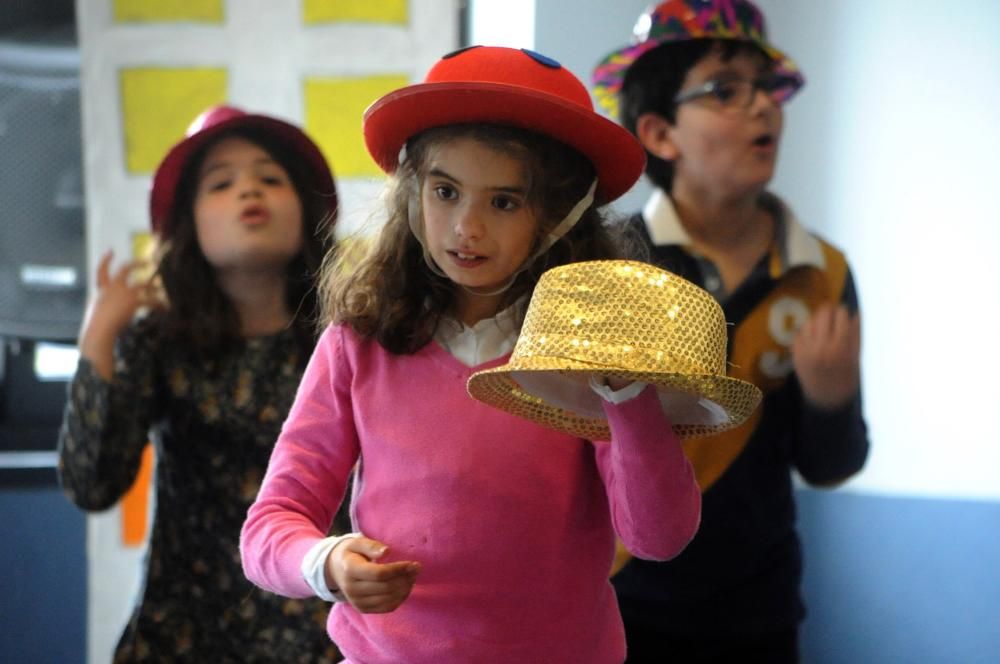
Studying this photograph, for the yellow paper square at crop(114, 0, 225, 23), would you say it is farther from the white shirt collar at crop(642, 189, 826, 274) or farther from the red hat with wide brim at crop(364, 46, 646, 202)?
the red hat with wide brim at crop(364, 46, 646, 202)

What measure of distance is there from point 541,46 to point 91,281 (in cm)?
131

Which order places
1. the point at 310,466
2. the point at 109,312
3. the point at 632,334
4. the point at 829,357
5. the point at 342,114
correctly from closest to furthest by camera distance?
the point at 632,334 < the point at 310,466 < the point at 829,357 < the point at 109,312 < the point at 342,114

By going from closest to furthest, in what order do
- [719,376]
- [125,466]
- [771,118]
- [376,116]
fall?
[719,376], [376,116], [771,118], [125,466]

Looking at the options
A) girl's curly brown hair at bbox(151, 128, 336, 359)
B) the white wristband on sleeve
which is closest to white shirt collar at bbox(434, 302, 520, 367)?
the white wristband on sleeve

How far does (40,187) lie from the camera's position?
103 inches

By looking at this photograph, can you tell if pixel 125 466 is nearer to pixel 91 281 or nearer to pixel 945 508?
pixel 91 281

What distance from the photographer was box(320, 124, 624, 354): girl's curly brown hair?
1.05 metres

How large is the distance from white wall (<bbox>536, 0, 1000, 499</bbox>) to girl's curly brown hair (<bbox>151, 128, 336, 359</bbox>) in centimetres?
39

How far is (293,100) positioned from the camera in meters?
2.39

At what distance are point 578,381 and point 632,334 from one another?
4.9 inches

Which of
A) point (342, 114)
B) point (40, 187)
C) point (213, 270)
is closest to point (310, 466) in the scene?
point (213, 270)

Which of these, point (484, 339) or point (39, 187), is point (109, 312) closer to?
point (484, 339)

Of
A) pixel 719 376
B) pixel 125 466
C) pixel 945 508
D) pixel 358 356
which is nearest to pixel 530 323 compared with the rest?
pixel 719 376

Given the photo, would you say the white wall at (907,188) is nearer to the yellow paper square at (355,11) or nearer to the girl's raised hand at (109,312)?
the girl's raised hand at (109,312)
